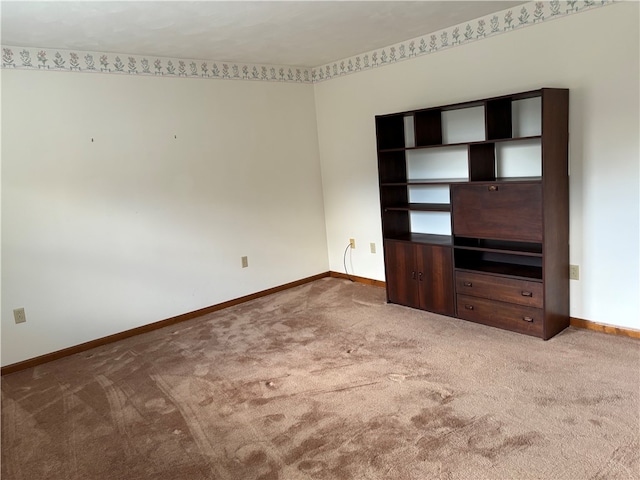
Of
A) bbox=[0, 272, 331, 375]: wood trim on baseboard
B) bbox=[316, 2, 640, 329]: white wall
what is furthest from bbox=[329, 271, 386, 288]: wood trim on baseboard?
bbox=[316, 2, 640, 329]: white wall

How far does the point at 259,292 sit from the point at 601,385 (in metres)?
3.09

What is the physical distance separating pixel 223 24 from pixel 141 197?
61.8 inches

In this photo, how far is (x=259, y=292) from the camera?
488 centimetres

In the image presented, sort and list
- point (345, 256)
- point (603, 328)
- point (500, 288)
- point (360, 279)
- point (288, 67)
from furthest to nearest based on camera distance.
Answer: point (345, 256)
point (360, 279)
point (288, 67)
point (500, 288)
point (603, 328)

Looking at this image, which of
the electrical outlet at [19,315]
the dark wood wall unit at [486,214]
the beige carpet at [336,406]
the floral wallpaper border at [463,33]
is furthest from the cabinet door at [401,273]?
the electrical outlet at [19,315]

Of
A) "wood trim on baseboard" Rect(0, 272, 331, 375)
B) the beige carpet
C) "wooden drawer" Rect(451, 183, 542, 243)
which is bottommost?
the beige carpet

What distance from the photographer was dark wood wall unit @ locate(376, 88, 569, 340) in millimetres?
3254

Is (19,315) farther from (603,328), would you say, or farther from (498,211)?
(603,328)

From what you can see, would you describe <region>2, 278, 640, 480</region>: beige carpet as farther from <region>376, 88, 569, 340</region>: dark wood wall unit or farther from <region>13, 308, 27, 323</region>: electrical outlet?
<region>13, 308, 27, 323</region>: electrical outlet

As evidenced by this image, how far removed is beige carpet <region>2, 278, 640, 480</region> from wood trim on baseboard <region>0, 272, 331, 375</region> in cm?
8

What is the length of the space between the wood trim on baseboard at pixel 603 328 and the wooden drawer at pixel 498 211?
2.42 ft

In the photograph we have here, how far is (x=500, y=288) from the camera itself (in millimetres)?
3504

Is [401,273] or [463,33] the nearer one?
[463,33]

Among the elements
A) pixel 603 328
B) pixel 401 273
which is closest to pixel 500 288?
pixel 603 328
